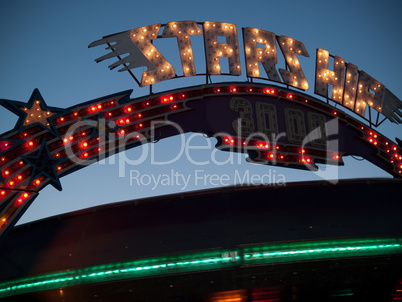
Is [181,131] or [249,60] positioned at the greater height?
[249,60]

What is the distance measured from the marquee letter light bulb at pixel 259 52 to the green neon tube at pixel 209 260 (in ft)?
25.2

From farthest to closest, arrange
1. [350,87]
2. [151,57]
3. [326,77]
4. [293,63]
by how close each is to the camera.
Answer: [350,87] < [326,77] < [293,63] < [151,57]

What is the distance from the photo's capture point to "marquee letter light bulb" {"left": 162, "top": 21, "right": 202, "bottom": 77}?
15039 millimetres

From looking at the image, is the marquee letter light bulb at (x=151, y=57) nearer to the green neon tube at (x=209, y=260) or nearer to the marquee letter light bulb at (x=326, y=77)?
the marquee letter light bulb at (x=326, y=77)

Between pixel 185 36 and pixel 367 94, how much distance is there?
26.4 feet

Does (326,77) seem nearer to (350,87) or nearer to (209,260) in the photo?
(350,87)

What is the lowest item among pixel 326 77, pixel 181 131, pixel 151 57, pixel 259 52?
pixel 181 131

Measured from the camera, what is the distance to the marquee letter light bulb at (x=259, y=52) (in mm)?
16219

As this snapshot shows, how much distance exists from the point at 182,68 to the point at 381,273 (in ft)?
26.6

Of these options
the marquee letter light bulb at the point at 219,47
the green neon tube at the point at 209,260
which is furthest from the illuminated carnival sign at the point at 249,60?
the green neon tube at the point at 209,260

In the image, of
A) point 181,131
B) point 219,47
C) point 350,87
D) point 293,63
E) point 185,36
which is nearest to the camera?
point 181,131

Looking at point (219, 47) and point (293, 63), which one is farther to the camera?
point (293, 63)

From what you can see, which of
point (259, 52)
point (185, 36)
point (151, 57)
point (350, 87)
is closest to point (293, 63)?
point (259, 52)

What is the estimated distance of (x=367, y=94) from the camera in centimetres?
1902
